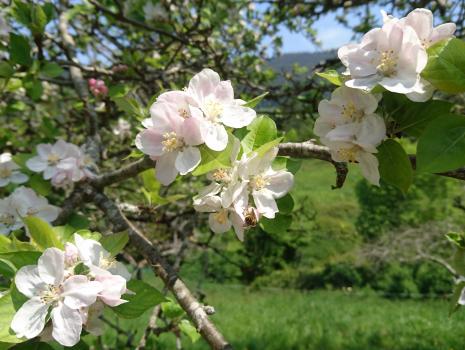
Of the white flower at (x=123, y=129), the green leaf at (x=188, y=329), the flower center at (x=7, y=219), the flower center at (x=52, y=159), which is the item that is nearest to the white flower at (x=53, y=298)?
the flower center at (x=7, y=219)

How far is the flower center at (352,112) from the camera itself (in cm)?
105

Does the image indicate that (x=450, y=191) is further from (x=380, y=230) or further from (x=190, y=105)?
(x=190, y=105)

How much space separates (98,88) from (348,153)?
5.92ft

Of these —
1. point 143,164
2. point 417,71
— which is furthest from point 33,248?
point 417,71

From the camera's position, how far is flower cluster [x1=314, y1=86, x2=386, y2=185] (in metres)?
1.02

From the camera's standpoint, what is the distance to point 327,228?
17828 millimetres

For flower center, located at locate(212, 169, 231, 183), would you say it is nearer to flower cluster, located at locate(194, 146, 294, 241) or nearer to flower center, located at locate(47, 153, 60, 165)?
flower cluster, located at locate(194, 146, 294, 241)

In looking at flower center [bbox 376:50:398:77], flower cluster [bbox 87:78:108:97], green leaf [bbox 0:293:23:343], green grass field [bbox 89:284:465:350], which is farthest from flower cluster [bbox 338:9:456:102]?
green grass field [bbox 89:284:465:350]

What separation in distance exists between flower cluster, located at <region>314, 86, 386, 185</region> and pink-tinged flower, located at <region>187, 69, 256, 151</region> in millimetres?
184

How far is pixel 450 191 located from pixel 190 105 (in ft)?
52.2

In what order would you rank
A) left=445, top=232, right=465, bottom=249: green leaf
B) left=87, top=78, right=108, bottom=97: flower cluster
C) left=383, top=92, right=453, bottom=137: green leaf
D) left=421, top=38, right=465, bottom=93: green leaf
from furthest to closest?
left=87, top=78, right=108, bottom=97: flower cluster → left=445, top=232, right=465, bottom=249: green leaf → left=383, top=92, right=453, bottom=137: green leaf → left=421, top=38, right=465, bottom=93: green leaf

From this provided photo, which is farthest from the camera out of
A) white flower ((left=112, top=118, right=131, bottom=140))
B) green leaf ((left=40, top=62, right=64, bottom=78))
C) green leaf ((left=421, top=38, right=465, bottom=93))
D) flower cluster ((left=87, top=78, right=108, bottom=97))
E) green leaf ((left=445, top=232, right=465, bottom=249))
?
white flower ((left=112, top=118, right=131, bottom=140))

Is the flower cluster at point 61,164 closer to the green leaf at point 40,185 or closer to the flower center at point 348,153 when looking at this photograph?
the green leaf at point 40,185

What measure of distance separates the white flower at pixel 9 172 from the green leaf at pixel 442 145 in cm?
156
